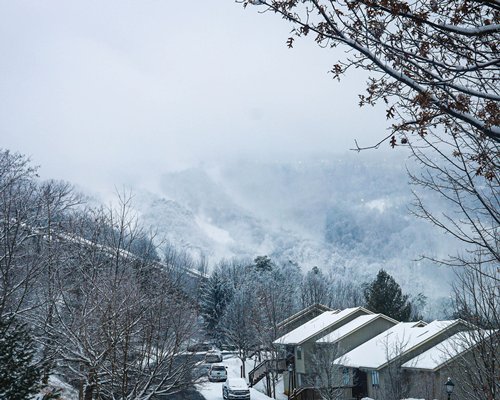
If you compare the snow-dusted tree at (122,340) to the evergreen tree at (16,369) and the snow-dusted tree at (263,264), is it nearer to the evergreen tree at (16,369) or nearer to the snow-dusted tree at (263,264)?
the evergreen tree at (16,369)

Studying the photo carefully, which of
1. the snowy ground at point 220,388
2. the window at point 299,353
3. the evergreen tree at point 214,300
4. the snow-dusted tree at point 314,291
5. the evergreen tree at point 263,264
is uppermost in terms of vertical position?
the evergreen tree at point 263,264

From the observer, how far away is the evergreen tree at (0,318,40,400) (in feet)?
29.1

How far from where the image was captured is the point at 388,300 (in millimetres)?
58562

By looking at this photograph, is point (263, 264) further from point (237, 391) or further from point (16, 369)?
point (16, 369)

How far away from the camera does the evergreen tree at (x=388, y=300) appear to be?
5806 centimetres

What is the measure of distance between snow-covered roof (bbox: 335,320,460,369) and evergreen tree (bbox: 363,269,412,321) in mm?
20036

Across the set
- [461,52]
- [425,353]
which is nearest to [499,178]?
[461,52]

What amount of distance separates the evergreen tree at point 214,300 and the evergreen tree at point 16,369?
64.1 meters

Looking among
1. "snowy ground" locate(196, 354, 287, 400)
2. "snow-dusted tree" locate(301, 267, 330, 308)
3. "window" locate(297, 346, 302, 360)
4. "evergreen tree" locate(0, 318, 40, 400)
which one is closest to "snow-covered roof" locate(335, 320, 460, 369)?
"window" locate(297, 346, 302, 360)

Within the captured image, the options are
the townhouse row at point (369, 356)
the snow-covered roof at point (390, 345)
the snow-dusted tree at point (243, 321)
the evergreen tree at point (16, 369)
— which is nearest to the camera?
the evergreen tree at point (16, 369)

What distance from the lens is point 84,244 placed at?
19.3 metres

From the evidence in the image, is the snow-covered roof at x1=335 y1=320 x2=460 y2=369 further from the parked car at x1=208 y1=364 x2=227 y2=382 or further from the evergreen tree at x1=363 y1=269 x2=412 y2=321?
the evergreen tree at x1=363 y1=269 x2=412 y2=321

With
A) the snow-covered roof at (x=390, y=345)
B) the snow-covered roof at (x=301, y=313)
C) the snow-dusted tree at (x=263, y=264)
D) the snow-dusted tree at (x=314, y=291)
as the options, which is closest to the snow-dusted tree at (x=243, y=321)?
the snow-covered roof at (x=301, y=313)

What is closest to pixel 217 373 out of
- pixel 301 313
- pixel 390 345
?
pixel 301 313
